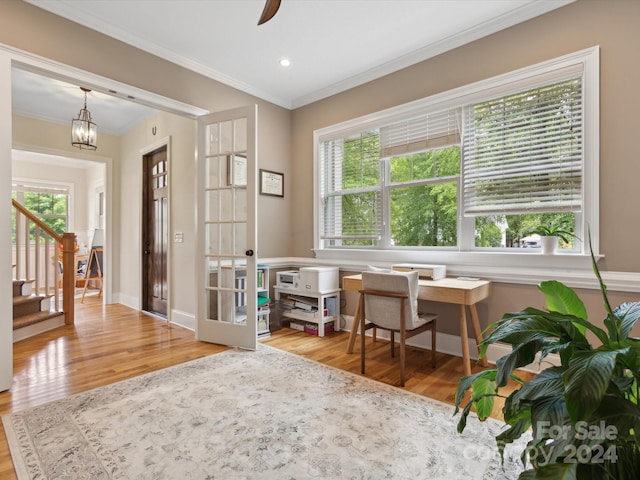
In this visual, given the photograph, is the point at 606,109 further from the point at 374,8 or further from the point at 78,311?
the point at 78,311

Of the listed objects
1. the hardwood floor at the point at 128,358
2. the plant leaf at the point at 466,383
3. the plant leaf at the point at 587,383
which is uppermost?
the plant leaf at the point at 587,383

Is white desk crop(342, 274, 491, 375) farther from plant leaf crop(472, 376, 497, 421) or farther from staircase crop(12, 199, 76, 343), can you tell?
staircase crop(12, 199, 76, 343)

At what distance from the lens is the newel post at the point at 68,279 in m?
4.26

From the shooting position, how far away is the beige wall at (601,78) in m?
2.28

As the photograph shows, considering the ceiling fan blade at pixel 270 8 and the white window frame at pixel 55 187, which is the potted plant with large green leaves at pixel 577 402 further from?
the white window frame at pixel 55 187

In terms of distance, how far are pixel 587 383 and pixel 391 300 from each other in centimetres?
189

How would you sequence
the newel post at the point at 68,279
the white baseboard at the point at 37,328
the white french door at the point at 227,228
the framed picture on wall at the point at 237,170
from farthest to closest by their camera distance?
the newel post at the point at 68,279 → the white baseboard at the point at 37,328 → the framed picture on wall at the point at 237,170 → the white french door at the point at 227,228

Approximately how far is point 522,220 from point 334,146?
7.24 ft

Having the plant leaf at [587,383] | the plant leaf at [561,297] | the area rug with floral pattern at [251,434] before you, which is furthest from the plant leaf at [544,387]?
the area rug with floral pattern at [251,434]

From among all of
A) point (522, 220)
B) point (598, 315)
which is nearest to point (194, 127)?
point (522, 220)

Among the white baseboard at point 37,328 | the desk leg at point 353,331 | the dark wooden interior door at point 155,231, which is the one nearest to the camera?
the desk leg at point 353,331

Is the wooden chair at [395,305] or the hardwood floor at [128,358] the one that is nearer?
the hardwood floor at [128,358]

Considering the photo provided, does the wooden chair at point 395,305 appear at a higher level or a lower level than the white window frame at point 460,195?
lower

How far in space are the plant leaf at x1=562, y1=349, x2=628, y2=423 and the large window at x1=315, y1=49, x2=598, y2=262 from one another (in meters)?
2.09
